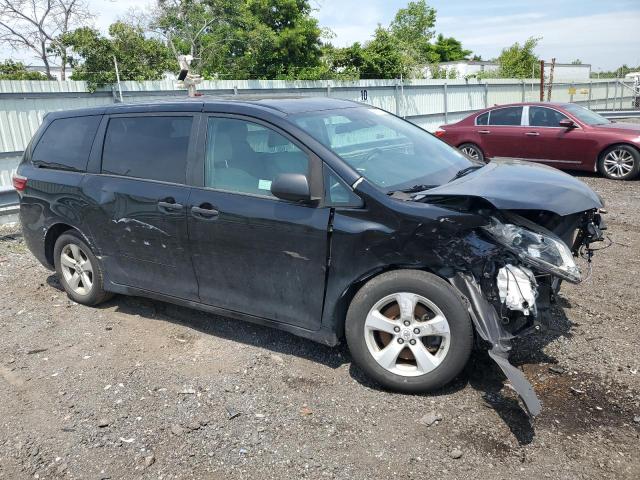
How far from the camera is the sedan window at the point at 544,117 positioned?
36.3ft

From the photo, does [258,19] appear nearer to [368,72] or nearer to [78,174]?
[368,72]

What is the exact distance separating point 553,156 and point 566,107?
1.09m

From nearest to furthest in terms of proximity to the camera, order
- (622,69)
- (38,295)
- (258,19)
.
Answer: (38,295)
(258,19)
(622,69)

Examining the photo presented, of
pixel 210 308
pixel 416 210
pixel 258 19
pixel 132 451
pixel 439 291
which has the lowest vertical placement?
pixel 132 451

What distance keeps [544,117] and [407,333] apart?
9393mm

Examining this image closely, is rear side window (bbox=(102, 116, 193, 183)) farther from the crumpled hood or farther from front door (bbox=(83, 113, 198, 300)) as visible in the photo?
the crumpled hood

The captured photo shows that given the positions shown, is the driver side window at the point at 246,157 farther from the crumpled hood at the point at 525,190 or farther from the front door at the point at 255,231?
the crumpled hood at the point at 525,190

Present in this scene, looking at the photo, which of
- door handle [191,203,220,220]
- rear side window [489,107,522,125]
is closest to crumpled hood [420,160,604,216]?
door handle [191,203,220,220]

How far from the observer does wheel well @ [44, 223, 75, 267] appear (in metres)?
5.11

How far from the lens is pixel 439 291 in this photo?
3240 mm

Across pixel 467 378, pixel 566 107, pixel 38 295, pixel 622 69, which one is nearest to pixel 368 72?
pixel 566 107

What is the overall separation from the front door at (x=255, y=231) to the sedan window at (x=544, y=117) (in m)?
8.97

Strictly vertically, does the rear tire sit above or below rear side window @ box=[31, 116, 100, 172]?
below

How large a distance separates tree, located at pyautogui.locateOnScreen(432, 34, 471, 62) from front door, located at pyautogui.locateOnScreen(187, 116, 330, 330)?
67.1m
